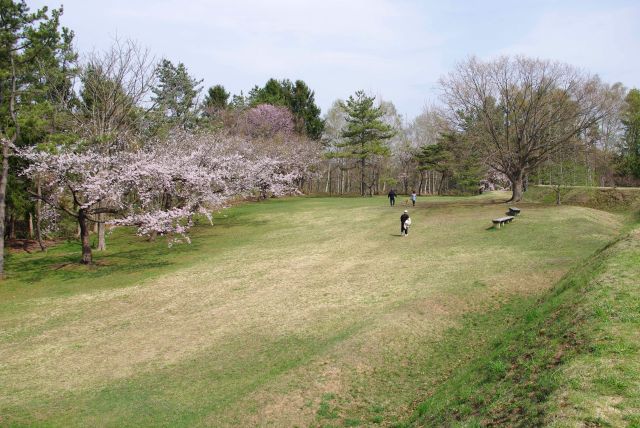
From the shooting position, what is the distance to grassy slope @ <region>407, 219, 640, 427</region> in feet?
20.1

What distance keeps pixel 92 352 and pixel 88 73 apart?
2192cm

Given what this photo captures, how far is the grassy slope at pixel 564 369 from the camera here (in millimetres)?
6133

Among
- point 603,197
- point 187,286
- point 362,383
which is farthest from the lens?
point 603,197

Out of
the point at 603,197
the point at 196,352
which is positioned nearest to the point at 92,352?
the point at 196,352

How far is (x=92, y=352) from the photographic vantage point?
570 inches

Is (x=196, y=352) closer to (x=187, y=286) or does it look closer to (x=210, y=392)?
(x=210, y=392)

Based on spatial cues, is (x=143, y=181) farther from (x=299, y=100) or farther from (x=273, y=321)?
(x=299, y=100)

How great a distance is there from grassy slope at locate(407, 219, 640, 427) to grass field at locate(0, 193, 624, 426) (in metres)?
1.51

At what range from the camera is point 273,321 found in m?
15.5

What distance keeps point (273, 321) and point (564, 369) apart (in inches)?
396

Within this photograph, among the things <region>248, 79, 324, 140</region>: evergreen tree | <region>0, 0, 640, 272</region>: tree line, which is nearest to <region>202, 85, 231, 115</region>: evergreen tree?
<region>248, 79, 324, 140</region>: evergreen tree

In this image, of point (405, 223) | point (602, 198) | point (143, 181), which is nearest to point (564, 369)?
point (405, 223)

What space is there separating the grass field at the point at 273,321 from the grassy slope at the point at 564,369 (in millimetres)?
1508

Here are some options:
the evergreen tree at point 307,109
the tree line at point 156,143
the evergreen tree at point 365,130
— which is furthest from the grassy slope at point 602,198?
the evergreen tree at point 307,109
